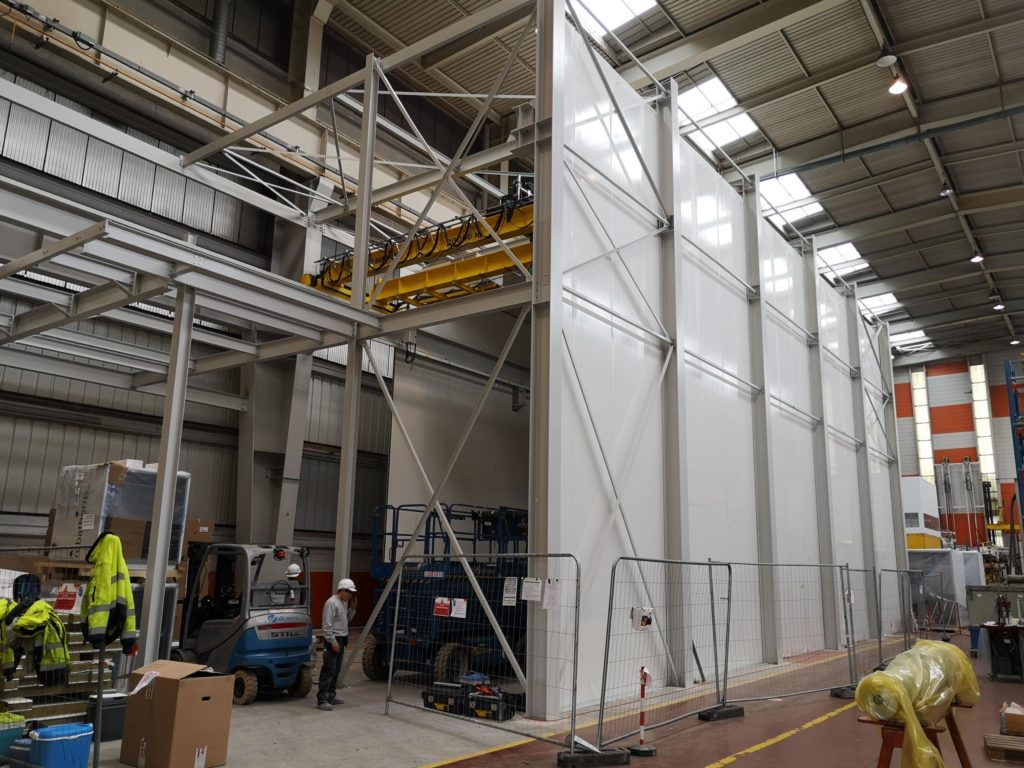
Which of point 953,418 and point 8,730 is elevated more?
point 953,418

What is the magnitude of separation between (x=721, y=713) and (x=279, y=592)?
6.14 m

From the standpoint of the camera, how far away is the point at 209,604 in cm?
1106

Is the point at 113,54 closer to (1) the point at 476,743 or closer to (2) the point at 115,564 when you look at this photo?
(2) the point at 115,564

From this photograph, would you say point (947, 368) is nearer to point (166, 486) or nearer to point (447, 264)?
point (447, 264)

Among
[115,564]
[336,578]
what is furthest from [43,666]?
[336,578]

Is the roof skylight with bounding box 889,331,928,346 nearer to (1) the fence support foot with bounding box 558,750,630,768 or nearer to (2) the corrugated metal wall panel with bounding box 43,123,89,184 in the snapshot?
(1) the fence support foot with bounding box 558,750,630,768

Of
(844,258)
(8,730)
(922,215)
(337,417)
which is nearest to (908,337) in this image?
(844,258)

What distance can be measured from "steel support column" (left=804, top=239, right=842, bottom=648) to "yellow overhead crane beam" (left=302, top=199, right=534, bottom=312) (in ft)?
31.7

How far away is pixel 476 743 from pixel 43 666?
13.8 feet

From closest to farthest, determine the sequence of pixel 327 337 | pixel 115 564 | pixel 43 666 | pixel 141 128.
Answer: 1. pixel 115 564
2. pixel 43 666
3. pixel 327 337
4. pixel 141 128

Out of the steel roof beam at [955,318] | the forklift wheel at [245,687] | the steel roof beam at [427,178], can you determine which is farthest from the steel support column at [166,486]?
the steel roof beam at [955,318]

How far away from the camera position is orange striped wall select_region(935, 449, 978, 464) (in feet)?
122

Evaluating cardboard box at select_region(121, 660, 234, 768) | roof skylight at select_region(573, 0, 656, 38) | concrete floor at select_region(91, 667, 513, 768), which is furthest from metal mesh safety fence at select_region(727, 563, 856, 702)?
roof skylight at select_region(573, 0, 656, 38)

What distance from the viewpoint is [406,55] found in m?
12.5
